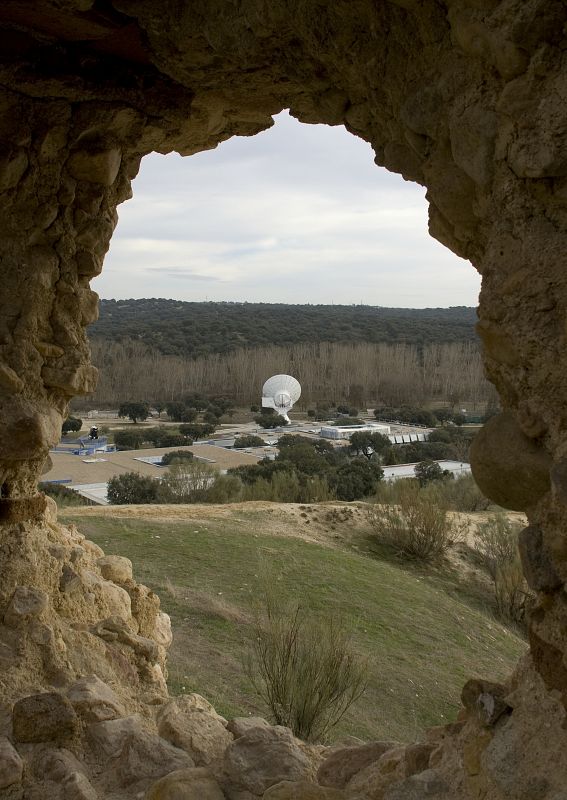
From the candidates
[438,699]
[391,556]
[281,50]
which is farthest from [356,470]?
[281,50]

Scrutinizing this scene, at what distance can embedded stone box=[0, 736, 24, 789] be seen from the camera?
8.27ft

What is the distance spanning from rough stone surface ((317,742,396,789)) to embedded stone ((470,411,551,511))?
118cm

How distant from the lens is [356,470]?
18.8 metres

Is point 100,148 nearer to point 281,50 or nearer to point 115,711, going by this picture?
point 281,50

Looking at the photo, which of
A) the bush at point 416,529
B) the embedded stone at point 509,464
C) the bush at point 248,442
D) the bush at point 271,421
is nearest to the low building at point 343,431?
the bush at point 248,442

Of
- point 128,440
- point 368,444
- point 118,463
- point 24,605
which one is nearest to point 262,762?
point 24,605

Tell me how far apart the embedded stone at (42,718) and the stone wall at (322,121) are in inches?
13.0

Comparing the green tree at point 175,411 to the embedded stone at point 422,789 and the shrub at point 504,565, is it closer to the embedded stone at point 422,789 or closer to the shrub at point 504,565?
the shrub at point 504,565

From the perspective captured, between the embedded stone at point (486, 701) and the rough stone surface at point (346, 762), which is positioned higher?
the embedded stone at point (486, 701)

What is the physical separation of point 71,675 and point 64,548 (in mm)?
766

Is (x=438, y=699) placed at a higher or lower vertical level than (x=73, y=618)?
lower

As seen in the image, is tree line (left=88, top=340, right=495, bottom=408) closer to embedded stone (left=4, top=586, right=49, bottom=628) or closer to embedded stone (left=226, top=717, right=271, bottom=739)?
embedded stone (left=4, top=586, right=49, bottom=628)

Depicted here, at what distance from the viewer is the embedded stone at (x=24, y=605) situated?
3275 millimetres

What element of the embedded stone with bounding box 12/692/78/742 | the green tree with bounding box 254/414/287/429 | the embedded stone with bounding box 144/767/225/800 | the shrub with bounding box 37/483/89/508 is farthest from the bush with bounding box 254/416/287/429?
the embedded stone with bounding box 144/767/225/800
